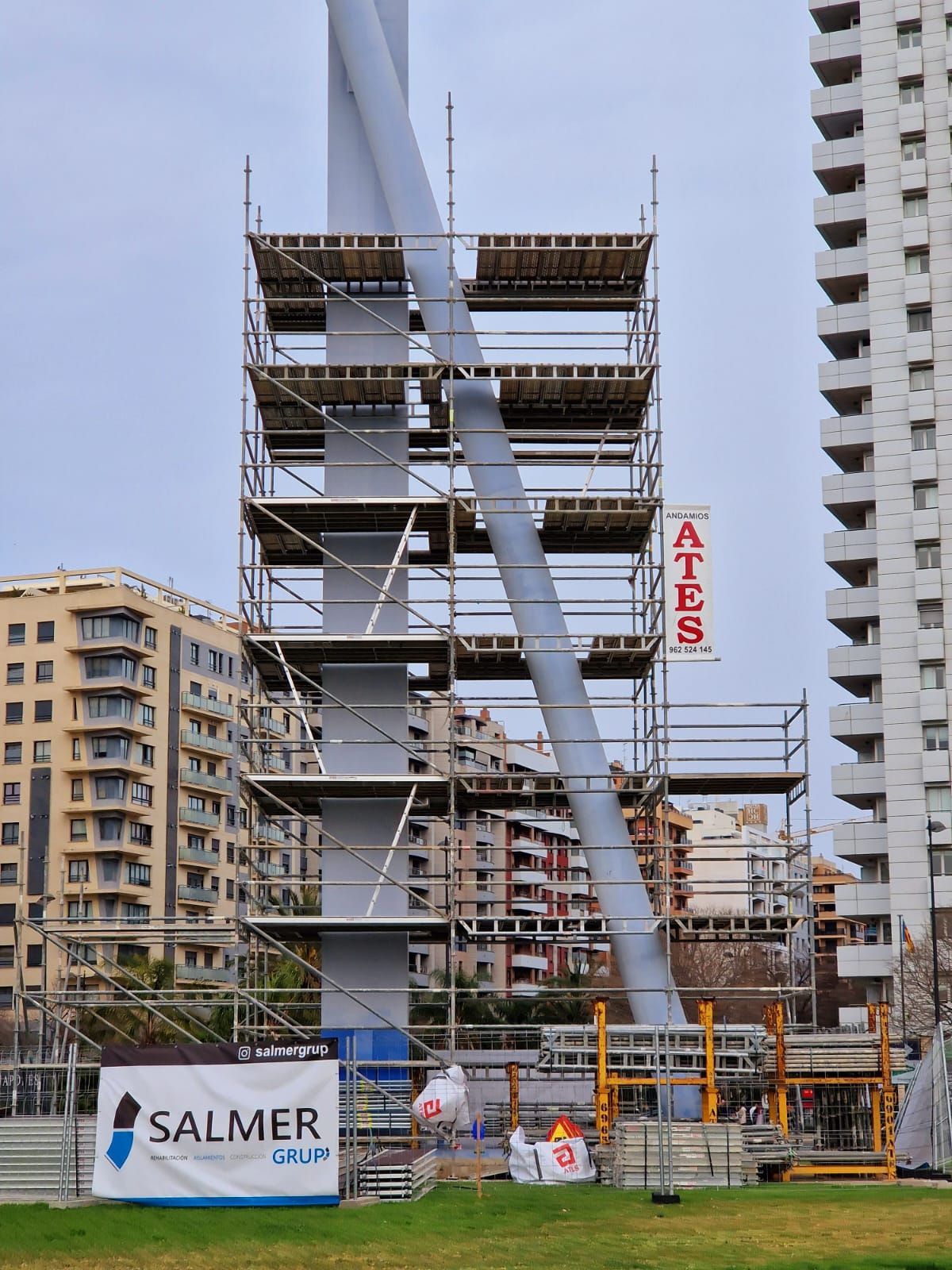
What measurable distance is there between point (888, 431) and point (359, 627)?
43.1m

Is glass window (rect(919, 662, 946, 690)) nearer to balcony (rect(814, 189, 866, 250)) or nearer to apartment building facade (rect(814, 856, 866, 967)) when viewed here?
balcony (rect(814, 189, 866, 250))

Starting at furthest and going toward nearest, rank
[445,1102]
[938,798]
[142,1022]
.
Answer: [938,798]
[142,1022]
[445,1102]

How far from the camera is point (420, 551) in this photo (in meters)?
41.2

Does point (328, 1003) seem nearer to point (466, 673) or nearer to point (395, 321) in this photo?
point (466, 673)

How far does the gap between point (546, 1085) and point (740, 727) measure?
11010 mm

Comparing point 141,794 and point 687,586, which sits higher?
point 141,794

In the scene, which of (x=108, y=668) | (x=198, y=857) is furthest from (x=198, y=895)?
(x=108, y=668)

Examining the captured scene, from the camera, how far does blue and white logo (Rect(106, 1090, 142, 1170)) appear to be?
22641mm

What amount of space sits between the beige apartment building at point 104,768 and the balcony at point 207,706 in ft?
0.38

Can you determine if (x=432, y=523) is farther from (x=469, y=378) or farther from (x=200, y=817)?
(x=200, y=817)

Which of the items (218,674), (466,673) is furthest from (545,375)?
(218,674)

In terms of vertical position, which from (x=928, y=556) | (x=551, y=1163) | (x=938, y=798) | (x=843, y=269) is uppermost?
(x=843, y=269)

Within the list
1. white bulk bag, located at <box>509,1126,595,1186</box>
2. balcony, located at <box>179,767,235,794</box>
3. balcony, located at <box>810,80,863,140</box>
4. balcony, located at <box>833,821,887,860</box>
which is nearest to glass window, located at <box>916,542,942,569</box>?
balcony, located at <box>833,821,887,860</box>

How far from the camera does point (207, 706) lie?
356 feet
